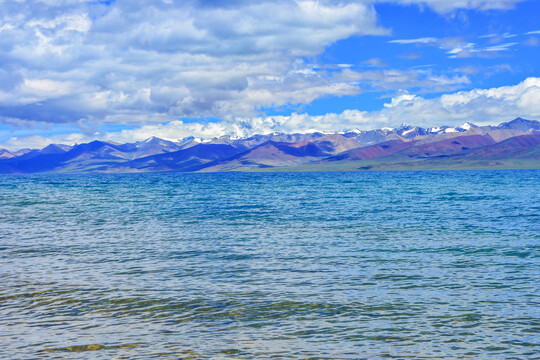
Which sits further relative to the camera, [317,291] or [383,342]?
[317,291]

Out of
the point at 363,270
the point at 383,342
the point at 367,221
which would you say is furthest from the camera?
the point at 367,221

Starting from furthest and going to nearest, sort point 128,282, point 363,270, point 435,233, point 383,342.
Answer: point 435,233
point 363,270
point 128,282
point 383,342

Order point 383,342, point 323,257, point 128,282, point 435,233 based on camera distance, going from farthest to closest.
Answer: point 435,233 < point 323,257 < point 128,282 < point 383,342

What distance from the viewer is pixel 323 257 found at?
91.7 feet

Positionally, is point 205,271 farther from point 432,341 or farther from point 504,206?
point 504,206

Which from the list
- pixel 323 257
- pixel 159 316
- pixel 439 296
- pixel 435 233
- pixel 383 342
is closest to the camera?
pixel 383 342

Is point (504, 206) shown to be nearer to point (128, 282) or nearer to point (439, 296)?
point (439, 296)

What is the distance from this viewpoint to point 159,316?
1745 cm

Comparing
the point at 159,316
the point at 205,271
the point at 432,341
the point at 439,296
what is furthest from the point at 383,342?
the point at 205,271

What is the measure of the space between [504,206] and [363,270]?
41176mm

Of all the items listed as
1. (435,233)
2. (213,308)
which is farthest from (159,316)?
(435,233)

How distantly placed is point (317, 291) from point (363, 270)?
15.3 ft

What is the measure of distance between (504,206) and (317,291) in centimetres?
4584

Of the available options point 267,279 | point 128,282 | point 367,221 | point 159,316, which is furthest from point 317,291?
point 367,221
